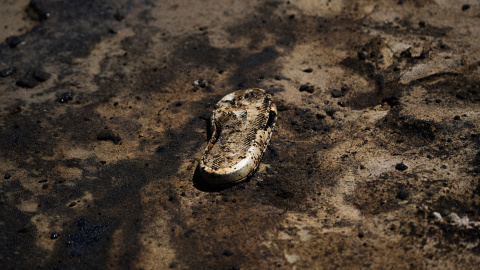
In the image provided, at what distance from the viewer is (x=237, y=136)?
423 cm

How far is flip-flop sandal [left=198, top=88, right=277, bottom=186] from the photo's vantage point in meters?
3.88

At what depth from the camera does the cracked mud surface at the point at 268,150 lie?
343 cm

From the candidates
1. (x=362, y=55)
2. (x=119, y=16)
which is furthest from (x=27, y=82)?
(x=362, y=55)

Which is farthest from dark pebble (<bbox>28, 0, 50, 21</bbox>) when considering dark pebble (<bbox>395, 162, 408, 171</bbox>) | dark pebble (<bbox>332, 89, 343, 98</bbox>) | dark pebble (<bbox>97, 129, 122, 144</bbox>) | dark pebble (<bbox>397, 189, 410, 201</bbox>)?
dark pebble (<bbox>397, 189, 410, 201</bbox>)

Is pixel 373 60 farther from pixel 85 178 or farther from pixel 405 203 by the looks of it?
pixel 85 178

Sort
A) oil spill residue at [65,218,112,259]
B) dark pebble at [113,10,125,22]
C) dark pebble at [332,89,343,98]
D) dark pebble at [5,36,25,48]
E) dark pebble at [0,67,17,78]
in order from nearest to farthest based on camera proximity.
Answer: oil spill residue at [65,218,112,259] → dark pebble at [332,89,343,98] → dark pebble at [0,67,17,78] → dark pebble at [5,36,25,48] → dark pebble at [113,10,125,22]

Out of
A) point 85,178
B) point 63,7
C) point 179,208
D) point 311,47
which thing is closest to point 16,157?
point 85,178

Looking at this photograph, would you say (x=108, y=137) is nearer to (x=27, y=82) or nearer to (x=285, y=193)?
(x=27, y=82)

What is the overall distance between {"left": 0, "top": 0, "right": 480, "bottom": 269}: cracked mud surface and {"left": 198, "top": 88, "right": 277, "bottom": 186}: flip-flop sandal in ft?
0.56

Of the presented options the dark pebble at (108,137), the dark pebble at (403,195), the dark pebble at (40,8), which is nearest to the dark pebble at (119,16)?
the dark pebble at (40,8)

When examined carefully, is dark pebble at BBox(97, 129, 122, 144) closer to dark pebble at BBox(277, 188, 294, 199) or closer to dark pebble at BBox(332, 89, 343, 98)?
dark pebble at BBox(277, 188, 294, 199)

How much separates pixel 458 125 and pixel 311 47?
7.59ft

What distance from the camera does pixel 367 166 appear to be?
4070 mm

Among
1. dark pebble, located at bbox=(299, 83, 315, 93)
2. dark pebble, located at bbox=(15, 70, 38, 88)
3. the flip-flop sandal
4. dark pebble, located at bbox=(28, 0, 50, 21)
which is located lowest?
dark pebble, located at bbox=(15, 70, 38, 88)
